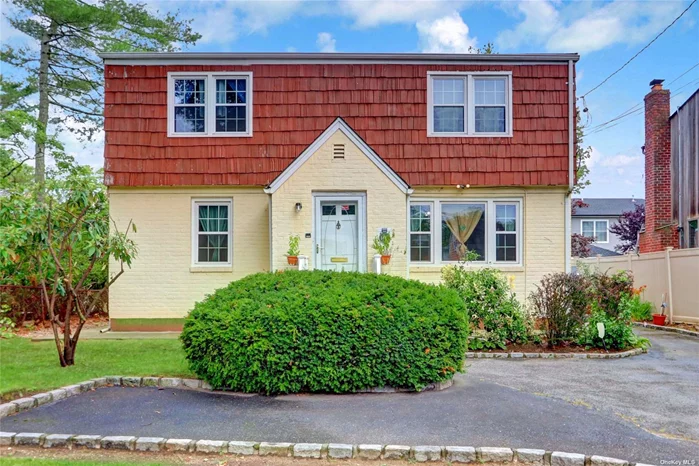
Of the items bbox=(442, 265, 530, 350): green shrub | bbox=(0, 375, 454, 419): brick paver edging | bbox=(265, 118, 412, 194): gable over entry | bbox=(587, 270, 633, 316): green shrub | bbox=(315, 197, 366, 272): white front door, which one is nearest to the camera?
bbox=(0, 375, 454, 419): brick paver edging

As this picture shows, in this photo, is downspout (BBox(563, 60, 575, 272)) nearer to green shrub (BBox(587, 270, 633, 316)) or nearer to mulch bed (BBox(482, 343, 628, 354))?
green shrub (BBox(587, 270, 633, 316))

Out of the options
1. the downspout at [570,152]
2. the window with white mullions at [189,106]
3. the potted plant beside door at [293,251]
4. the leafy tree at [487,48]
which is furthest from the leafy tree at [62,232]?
the leafy tree at [487,48]

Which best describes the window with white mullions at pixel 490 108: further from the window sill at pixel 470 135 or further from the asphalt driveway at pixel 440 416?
the asphalt driveway at pixel 440 416

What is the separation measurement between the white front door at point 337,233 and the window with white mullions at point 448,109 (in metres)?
3.11

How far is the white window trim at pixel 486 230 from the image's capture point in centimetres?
1202

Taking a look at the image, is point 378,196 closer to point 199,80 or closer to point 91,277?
point 199,80

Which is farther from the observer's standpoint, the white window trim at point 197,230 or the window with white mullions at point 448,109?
the window with white mullions at point 448,109

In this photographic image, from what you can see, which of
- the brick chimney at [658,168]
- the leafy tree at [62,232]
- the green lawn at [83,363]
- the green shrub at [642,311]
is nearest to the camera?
the green lawn at [83,363]

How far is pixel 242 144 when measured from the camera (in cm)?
1203

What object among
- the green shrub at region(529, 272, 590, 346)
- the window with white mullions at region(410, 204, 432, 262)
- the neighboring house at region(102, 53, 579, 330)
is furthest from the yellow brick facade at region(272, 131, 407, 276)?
the green shrub at region(529, 272, 590, 346)

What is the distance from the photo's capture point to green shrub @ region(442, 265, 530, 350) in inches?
366

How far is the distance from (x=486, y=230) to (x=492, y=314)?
3252mm

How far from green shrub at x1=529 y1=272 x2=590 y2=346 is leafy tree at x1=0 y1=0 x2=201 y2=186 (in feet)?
51.3

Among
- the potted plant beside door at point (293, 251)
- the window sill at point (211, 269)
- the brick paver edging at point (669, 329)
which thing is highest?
the potted plant beside door at point (293, 251)
